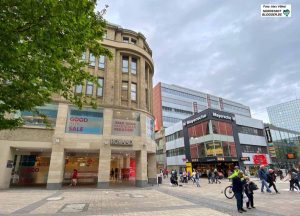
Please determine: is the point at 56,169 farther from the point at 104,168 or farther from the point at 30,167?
the point at 30,167

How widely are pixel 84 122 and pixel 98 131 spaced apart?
1719 millimetres

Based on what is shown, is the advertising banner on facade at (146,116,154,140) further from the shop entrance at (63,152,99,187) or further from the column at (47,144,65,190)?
the column at (47,144,65,190)

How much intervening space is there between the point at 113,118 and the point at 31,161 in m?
11.7

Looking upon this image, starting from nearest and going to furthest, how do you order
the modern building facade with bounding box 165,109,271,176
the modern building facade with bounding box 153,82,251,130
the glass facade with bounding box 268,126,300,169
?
the modern building facade with bounding box 165,109,271,176
the glass facade with bounding box 268,126,300,169
the modern building facade with bounding box 153,82,251,130

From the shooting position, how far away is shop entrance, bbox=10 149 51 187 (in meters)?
23.7

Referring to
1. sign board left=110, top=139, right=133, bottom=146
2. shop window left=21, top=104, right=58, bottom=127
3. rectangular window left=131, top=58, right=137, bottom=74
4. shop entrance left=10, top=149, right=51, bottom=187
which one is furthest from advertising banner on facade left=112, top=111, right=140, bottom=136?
shop entrance left=10, top=149, right=51, bottom=187

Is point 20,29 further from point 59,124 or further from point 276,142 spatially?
point 276,142

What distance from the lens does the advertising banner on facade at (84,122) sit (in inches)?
814

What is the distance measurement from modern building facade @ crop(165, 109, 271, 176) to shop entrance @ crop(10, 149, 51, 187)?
2748cm

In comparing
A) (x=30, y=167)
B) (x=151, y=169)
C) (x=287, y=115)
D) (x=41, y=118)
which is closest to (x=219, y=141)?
(x=151, y=169)

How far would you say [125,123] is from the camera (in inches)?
888

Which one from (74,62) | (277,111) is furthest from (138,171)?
(277,111)

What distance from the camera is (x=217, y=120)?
39969mm

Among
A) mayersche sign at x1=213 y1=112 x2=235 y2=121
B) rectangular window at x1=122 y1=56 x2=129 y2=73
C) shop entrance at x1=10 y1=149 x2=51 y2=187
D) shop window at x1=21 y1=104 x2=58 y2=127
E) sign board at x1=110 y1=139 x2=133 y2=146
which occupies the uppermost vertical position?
rectangular window at x1=122 y1=56 x2=129 y2=73
